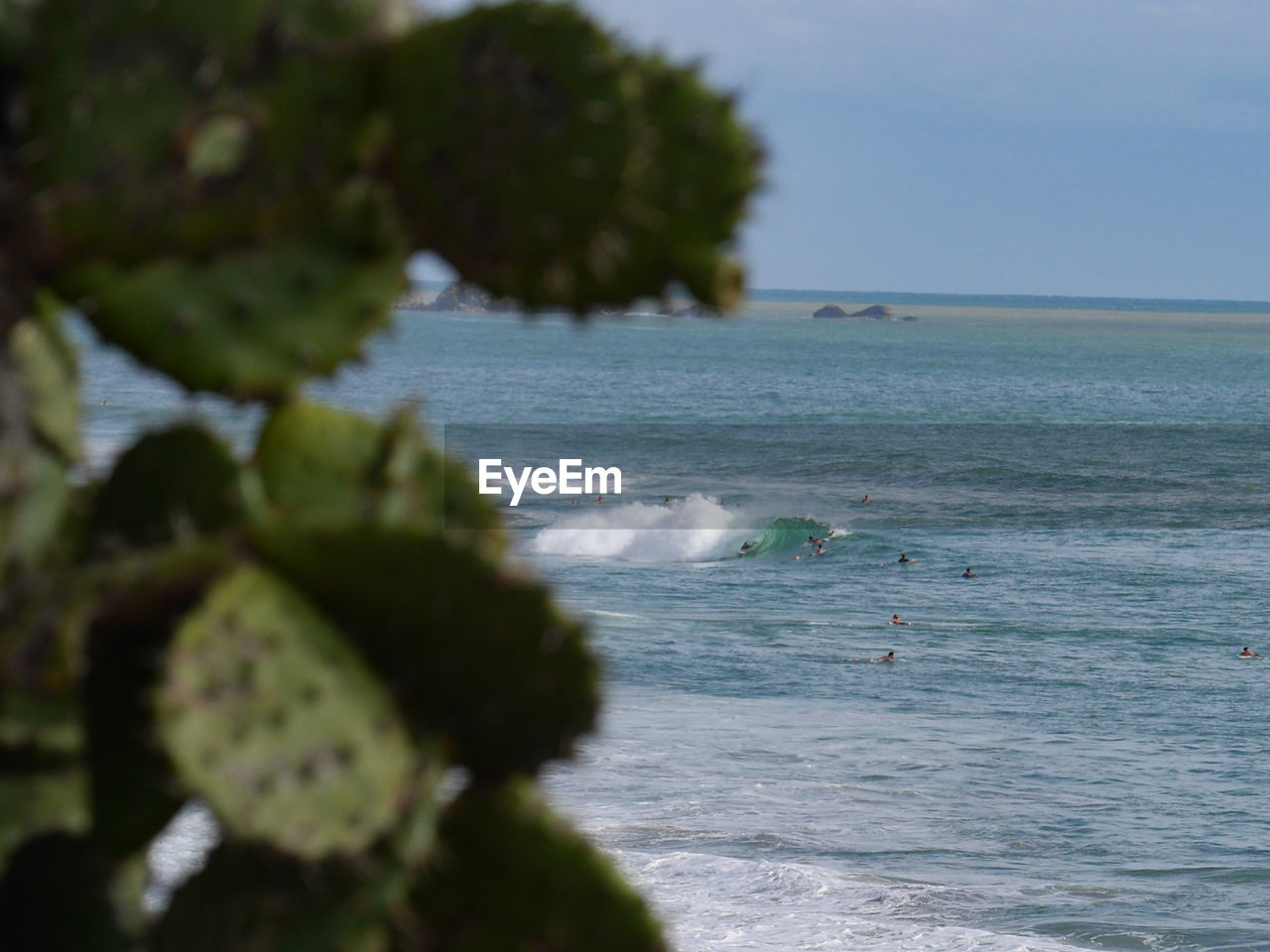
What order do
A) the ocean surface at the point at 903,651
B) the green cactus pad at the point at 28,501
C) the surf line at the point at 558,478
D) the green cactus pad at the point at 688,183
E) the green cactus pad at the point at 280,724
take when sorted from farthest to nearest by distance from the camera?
the surf line at the point at 558,478
the ocean surface at the point at 903,651
the green cactus pad at the point at 688,183
the green cactus pad at the point at 28,501
the green cactus pad at the point at 280,724

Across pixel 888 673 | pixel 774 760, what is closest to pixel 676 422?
pixel 888 673

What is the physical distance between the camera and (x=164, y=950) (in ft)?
4.94

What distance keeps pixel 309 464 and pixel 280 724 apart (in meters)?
0.34

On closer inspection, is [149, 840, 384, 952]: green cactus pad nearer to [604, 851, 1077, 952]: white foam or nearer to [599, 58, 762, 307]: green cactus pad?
[599, 58, 762, 307]: green cactus pad

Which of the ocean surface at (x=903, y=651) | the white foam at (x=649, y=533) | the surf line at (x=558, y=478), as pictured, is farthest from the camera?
the surf line at (x=558, y=478)

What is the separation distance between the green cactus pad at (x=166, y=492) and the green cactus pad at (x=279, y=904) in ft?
1.03

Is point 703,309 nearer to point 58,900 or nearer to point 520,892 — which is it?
point 520,892

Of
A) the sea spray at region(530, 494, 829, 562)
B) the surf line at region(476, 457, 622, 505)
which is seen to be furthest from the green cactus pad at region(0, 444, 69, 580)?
the surf line at region(476, 457, 622, 505)

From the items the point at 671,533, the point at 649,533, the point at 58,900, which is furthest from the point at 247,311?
the point at 671,533

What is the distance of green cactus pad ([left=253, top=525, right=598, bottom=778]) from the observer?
141 cm

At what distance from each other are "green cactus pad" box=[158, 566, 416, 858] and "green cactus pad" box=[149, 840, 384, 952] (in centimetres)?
6

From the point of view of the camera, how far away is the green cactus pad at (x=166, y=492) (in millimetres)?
1554

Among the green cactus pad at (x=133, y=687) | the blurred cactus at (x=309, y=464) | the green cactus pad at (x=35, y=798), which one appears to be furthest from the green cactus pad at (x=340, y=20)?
the green cactus pad at (x=35, y=798)

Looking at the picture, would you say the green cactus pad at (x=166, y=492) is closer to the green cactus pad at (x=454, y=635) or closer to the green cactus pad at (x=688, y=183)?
the green cactus pad at (x=454, y=635)
